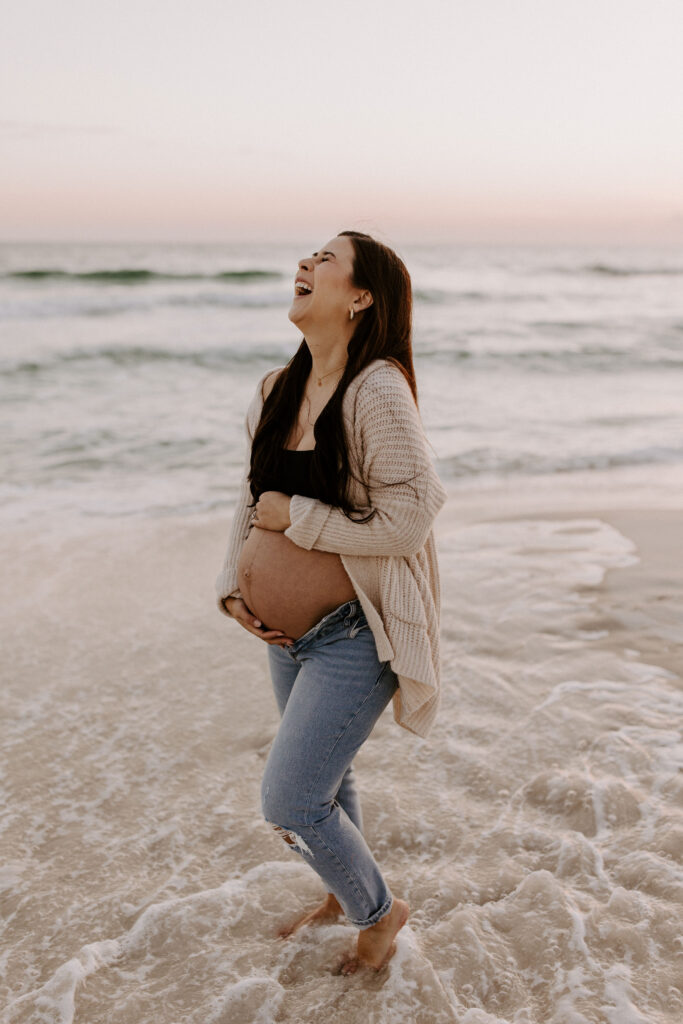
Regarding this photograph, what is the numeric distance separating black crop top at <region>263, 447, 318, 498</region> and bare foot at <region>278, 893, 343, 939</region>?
4.45 ft

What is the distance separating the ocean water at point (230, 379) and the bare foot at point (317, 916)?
14.9ft

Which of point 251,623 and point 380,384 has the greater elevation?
point 380,384

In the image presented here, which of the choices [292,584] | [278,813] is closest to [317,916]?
[278,813]

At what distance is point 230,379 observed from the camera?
47.9 feet

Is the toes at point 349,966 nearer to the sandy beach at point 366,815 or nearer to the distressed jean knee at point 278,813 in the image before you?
the sandy beach at point 366,815

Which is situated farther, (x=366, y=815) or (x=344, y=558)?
(x=366, y=815)

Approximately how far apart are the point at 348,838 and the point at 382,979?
1.71 feet

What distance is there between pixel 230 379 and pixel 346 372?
41.2ft

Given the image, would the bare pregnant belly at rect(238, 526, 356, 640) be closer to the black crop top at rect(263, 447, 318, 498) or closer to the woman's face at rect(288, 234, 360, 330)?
the black crop top at rect(263, 447, 318, 498)

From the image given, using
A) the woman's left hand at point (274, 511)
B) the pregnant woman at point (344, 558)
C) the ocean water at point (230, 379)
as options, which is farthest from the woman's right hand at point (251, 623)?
the ocean water at point (230, 379)

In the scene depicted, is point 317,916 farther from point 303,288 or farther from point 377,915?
point 303,288

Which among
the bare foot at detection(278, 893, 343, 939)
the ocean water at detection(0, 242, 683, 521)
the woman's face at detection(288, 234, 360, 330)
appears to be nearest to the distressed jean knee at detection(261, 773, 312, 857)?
the bare foot at detection(278, 893, 343, 939)

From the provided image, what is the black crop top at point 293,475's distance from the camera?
93.2 inches

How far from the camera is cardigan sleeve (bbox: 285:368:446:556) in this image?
7.25ft
